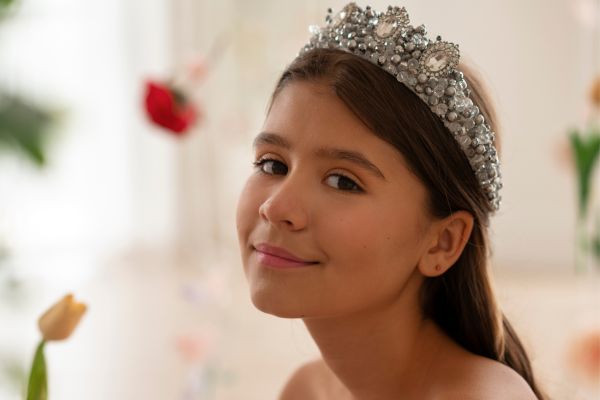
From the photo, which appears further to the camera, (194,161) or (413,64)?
(194,161)

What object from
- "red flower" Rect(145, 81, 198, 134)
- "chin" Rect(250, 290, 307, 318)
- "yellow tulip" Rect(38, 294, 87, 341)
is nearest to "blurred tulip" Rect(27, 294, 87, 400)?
"yellow tulip" Rect(38, 294, 87, 341)

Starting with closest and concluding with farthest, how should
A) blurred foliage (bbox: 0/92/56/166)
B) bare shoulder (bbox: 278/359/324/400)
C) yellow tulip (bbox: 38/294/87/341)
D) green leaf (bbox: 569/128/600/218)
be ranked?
blurred foliage (bbox: 0/92/56/166) → yellow tulip (bbox: 38/294/87/341) → bare shoulder (bbox: 278/359/324/400) → green leaf (bbox: 569/128/600/218)

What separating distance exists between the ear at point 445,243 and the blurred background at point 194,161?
2457 mm

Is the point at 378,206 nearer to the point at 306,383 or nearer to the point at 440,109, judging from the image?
the point at 440,109

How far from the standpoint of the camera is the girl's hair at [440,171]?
1.32 metres

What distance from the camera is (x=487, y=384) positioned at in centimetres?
134

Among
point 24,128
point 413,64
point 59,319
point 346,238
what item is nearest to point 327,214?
point 346,238

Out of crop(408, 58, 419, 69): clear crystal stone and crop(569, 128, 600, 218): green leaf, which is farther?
crop(569, 128, 600, 218): green leaf

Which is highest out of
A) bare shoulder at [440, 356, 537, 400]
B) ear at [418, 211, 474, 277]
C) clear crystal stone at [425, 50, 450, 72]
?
clear crystal stone at [425, 50, 450, 72]

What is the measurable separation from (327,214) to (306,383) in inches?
20.9

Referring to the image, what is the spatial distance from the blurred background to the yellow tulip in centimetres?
269

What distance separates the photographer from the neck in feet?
4.71

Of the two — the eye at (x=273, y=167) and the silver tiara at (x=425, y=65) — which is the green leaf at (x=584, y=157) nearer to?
the silver tiara at (x=425, y=65)

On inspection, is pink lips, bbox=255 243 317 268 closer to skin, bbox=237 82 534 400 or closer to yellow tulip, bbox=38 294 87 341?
skin, bbox=237 82 534 400
